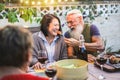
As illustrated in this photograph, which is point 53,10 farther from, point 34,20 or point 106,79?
point 106,79

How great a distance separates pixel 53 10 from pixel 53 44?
1.80 metres

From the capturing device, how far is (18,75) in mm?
1279

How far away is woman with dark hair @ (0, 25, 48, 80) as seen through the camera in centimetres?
128

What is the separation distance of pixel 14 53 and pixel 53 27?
1.86 m

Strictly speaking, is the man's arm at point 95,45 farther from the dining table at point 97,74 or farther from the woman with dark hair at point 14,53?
the woman with dark hair at point 14,53

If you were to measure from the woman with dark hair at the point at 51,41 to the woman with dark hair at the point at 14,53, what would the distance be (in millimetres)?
1623

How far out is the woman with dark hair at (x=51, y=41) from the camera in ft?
9.93

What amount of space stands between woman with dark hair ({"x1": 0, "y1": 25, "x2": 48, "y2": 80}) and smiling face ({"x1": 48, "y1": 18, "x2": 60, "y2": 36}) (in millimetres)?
1762

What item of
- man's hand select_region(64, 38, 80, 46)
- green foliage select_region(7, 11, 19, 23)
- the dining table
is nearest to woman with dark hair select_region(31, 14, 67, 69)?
man's hand select_region(64, 38, 80, 46)

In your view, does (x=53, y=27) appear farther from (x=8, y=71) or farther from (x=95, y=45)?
(x=8, y=71)

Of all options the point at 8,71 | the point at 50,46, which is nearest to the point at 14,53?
the point at 8,71

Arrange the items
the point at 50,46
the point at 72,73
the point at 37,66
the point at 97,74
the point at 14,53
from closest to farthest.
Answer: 1. the point at 14,53
2. the point at 72,73
3. the point at 97,74
4. the point at 37,66
5. the point at 50,46

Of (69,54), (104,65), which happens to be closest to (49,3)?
(69,54)

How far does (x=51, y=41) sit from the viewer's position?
3.09 metres
